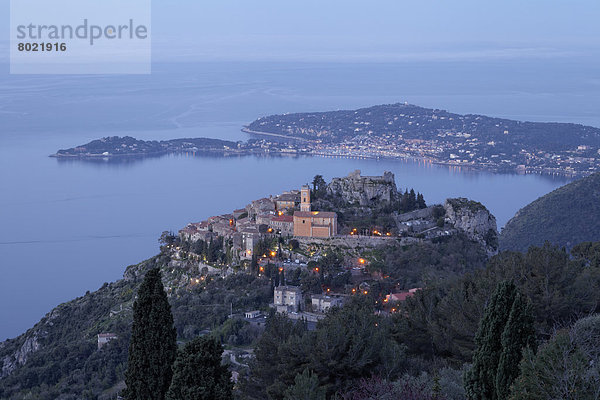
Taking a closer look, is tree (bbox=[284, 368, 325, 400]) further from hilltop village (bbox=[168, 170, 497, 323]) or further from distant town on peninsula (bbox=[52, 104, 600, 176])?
distant town on peninsula (bbox=[52, 104, 600, 176])

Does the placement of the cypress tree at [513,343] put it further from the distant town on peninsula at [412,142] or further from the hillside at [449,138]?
the distant town on peninsula at [412,142]

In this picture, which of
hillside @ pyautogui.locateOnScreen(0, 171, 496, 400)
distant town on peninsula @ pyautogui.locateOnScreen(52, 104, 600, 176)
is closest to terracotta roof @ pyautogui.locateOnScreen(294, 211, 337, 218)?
hillside @ pyautogui.locateOnScreen(0, 171, 496, 400)

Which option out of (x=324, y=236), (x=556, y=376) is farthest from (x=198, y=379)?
(x=324, y=236)

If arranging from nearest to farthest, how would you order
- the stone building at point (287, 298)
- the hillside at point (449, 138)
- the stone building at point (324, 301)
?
the stone building at point (324, 301), the stone building at point (287, 298), the hillside at point (449, 138)

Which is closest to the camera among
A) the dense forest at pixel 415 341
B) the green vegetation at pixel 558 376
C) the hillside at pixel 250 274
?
the green vegetation at pixel 558 376

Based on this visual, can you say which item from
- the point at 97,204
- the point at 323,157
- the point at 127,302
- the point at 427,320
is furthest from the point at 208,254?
the point at 323,157

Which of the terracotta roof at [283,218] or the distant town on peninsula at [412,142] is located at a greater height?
the distant town on peninsula at [412,142]

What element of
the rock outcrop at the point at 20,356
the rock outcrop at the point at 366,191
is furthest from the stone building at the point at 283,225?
the rock outcrop at the point at 20,356
